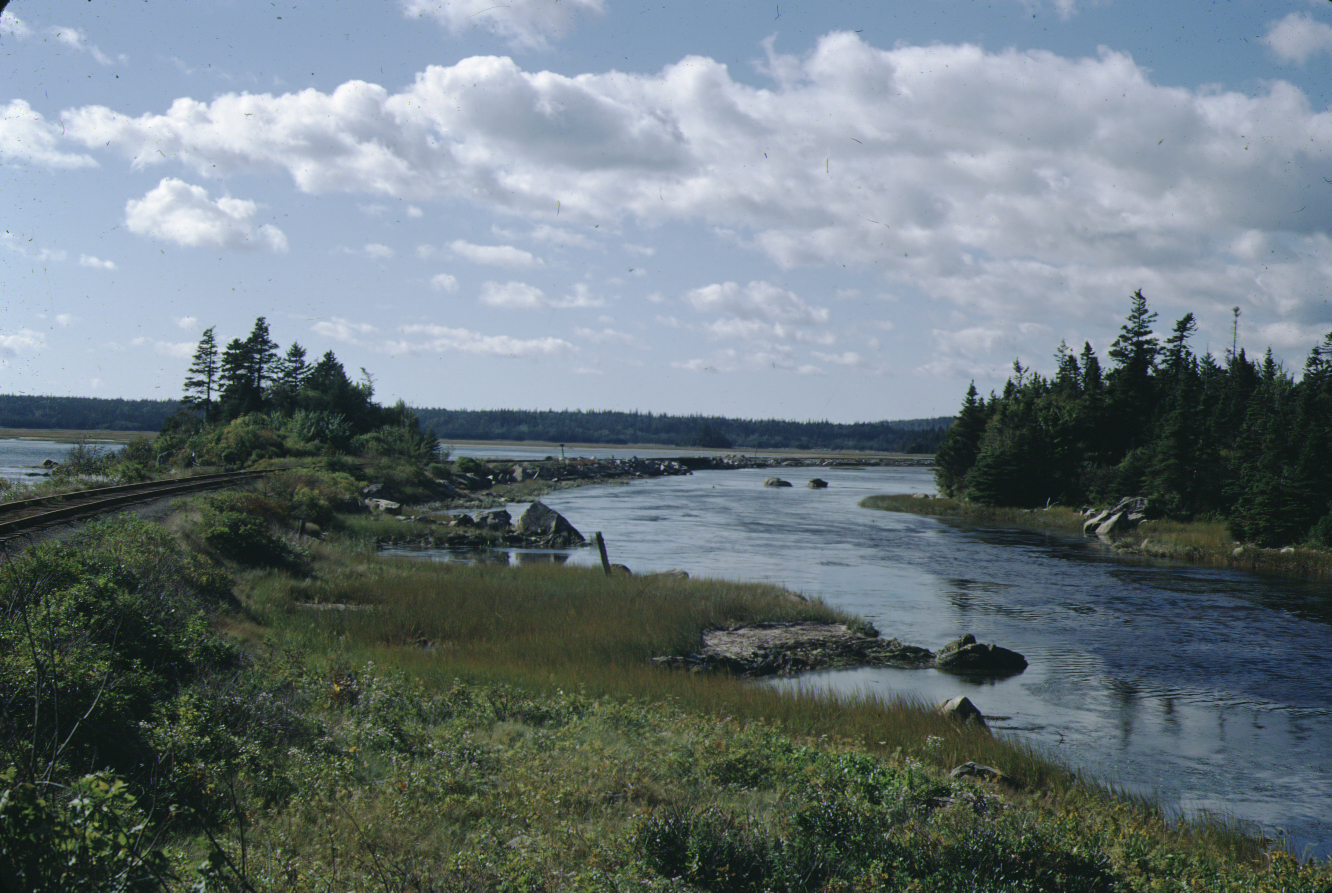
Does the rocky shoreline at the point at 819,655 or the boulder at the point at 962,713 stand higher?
the boulder at the point at 962,713

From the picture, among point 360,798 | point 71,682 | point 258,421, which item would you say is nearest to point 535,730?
point 360,798

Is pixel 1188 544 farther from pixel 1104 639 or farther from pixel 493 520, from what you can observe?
pixel 493 520

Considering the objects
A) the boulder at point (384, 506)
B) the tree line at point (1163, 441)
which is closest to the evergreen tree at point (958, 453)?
the tree line at point (1163, 441)

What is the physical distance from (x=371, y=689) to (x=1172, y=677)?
1760 centimetres

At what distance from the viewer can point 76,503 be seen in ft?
91.7

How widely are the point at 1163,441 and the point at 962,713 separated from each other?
51429mm

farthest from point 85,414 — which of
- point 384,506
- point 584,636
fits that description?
point 584,636

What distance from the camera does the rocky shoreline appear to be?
19.3m

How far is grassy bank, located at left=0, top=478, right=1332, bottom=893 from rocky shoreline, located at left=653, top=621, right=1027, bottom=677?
3.08 meters

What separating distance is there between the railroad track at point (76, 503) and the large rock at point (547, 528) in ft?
46.4

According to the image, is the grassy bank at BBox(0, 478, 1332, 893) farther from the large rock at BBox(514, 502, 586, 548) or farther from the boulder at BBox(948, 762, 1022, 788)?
the large rock at BBox(514, 502, 586, 548)

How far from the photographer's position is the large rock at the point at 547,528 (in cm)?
4266

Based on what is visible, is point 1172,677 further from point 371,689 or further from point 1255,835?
point 371,689

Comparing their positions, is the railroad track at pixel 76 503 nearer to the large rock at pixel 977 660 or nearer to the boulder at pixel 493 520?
the boulder at pixel 493 520
